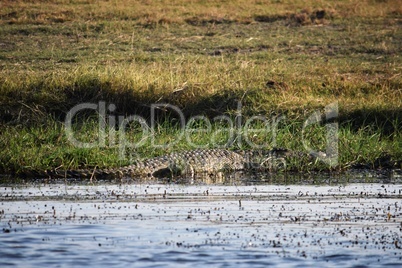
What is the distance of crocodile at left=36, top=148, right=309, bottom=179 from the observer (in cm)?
1086

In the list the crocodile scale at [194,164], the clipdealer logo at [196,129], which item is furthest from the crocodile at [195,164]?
the clipdealer logo at [196,129]

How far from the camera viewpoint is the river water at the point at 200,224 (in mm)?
7059

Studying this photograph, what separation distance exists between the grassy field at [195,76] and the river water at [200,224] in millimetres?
1507

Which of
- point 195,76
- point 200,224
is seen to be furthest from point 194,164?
point 195,76

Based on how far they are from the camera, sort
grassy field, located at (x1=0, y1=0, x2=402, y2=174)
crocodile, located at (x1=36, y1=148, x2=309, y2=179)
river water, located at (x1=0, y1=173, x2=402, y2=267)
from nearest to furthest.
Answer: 1. river water, located at (x1=0, y1=173, x2=402, y2=267)
2. crocodile, located at (x1=36, y1=148, x2=309, y2=179)
3. grassy field, located at (x1=0, y1=0, x2=402, y2=174)

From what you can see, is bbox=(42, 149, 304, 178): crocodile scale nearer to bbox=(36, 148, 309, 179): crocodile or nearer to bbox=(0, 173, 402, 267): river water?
bbox=(36, 148, 309, 179): crocodile

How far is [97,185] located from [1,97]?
4.37m

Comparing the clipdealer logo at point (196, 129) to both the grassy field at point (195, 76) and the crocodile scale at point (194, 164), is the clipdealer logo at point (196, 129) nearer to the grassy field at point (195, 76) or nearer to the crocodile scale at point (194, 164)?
the grassy field at point (195, 76)

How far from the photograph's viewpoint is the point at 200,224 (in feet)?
27.0

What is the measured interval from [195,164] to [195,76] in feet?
12.8

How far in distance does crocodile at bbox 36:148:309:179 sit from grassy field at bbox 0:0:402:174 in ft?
0.86

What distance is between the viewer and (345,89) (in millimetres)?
14992

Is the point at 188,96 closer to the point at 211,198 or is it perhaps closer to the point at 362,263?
the point at 211,198

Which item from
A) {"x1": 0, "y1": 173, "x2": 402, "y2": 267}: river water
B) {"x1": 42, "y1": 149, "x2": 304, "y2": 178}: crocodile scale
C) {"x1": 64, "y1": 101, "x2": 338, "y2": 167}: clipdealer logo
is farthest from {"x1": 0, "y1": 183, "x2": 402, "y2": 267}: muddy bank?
{"x1": 64, "y1": 101, "x2": 338, "y2": 167}: clipdealer logo
